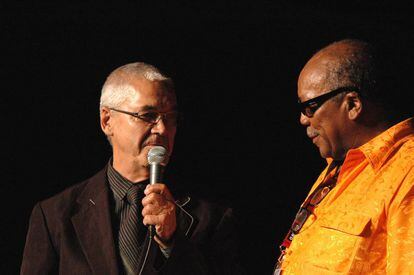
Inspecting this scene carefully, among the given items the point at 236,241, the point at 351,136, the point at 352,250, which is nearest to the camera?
the point at 352,250

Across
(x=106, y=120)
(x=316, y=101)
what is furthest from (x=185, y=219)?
(x=316, y=101)

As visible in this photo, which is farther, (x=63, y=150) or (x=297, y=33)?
(x=297, y=33)

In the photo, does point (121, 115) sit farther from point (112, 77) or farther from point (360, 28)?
point (360, 28)

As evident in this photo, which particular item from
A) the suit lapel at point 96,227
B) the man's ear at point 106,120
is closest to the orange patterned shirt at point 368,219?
the suit lapel at point 96,227

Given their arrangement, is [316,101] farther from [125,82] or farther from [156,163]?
[125,82]

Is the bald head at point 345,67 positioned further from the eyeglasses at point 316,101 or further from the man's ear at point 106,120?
the man's ear at point 106,120

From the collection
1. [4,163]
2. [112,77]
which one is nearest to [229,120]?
[112,77]

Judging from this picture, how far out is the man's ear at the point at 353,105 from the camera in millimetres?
2082

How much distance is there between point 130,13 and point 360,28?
4.44 feet

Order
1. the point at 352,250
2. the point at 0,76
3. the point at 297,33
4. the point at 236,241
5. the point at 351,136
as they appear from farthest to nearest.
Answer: the point at 297,33, the point at 0,76, the point at 236,241, the point at 351,136, the point at 352,250

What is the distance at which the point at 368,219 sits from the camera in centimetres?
188

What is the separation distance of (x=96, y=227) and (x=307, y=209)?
897 millimetres

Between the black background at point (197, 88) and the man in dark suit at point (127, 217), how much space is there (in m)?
0.54

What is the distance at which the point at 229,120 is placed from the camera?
11.3 ft
